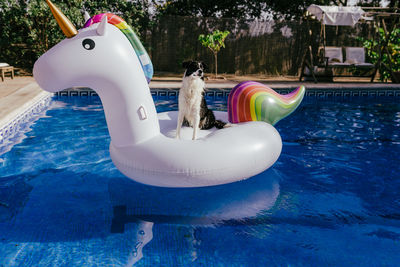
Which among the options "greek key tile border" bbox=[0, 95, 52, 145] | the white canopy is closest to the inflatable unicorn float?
"greek key tile border" bbox=[0, 95, 52, 145]

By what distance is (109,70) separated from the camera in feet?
10.3

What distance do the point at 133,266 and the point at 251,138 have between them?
181cm

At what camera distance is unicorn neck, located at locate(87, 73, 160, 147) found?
323 centimetres

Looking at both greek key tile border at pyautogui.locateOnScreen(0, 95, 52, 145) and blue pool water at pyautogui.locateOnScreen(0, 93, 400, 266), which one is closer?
blue pool water at pyautogui.locateOnScreen(0, 93, 400, 266)

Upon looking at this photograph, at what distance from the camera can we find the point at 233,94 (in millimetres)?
4422

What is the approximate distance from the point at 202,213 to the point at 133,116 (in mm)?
1102

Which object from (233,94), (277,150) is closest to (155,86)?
(233,94)

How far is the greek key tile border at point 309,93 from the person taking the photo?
9.84 meters

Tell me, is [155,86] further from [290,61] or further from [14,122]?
[290,61]

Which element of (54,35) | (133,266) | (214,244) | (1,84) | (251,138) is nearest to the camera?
(133,266)

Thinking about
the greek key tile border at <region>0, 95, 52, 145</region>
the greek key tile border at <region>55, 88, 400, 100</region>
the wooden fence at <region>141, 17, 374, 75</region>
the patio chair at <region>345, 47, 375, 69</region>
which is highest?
the wooden fence at <region>141, 17, 374, 75</region>

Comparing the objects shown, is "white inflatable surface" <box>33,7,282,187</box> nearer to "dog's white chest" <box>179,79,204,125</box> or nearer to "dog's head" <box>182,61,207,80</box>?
"dog's white chest" <box>179,79,204,125</box>

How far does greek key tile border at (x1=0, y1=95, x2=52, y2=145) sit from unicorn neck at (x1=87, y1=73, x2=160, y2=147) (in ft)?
9.58

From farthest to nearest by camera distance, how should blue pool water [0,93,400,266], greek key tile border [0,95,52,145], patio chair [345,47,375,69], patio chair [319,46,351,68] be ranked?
patio chair [345,47,375,69] → patio chair [319,46,351,68] → greek key tile border [0,95,52,145] → blue pool water [0,93,400,266]
